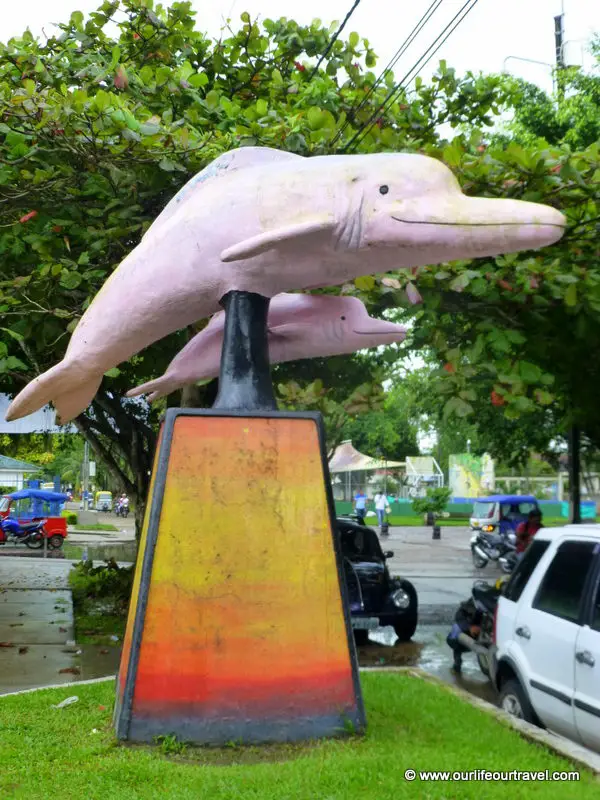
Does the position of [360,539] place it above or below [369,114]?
below

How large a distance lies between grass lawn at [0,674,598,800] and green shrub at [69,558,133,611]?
22.9ft

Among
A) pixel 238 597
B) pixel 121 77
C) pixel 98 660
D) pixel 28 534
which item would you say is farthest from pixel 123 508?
pixel 238 597

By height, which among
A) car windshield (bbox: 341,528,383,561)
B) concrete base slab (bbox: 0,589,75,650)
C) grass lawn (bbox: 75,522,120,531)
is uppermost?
car windshield (bbox: 341,528,383,561)

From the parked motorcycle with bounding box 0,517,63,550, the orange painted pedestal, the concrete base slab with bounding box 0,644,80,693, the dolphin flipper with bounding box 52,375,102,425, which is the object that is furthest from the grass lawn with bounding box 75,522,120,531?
the orange painted pedestal

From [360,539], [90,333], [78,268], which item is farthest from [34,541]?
[90,333]

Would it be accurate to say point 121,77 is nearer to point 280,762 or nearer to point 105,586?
point 280,762

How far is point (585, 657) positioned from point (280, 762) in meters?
1.84

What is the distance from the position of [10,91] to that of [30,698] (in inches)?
172

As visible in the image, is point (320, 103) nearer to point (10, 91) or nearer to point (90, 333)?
point (10, 91)

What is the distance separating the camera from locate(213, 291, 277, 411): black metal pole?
4793mm

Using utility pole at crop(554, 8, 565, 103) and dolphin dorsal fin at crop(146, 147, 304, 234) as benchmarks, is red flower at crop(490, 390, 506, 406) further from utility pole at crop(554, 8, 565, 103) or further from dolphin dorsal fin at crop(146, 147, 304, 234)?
utility pole at crop(554, 8, 565, 103)

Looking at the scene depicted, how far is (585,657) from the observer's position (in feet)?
16.1

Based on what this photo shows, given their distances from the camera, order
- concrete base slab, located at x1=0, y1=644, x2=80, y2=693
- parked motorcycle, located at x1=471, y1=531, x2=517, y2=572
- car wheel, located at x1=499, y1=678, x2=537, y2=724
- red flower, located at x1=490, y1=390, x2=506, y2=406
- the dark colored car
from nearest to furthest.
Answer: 1. car wheel, located at x1=499, y1=678, x2=537, y2=724
2. red flower, located at x1=490, y1=390, x2=506, y2=406
3. concrete base slab, located at x1=0, y1=644, x2=80, y2=693
4. the dark colored car
5. parked motorcycle, located at x1=471, y1=531, x2=517, y2=572

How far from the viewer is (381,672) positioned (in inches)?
265
